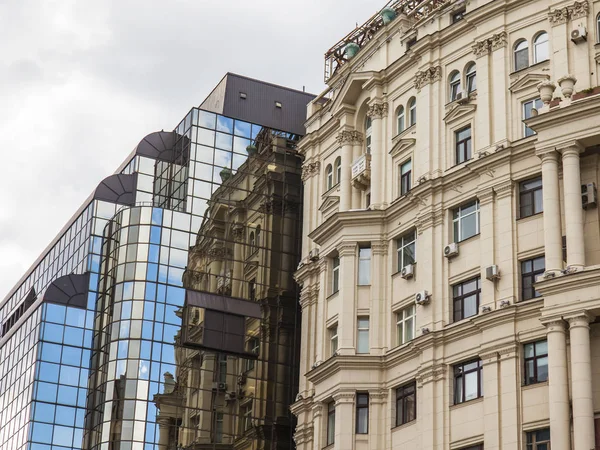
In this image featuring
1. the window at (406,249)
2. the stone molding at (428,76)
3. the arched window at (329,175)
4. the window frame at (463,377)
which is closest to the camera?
the window frame at (463,377)

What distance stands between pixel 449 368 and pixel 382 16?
59.8 ft

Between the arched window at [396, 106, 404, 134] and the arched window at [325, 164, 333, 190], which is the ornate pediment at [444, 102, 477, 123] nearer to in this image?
the arched window at [396, 106, 404, 134]

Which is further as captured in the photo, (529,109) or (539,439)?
(529,109)

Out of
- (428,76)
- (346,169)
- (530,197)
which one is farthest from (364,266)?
(530,197)

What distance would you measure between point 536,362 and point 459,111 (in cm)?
1121

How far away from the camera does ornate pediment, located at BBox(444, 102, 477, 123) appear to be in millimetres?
45634

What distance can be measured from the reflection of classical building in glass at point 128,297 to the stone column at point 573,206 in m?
24.7

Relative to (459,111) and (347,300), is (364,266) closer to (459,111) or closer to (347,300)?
(347,300)

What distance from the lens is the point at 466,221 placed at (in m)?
44.5

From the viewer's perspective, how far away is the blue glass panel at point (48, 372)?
219 ft

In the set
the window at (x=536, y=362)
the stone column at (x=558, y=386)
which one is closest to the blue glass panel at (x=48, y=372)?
the window at (x=536, y=362)

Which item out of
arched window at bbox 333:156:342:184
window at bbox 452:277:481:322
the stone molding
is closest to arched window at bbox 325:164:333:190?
arched window at bbox 333:156:342:184

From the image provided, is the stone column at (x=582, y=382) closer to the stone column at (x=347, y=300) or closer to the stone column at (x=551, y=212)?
the stone column at (x=551, y=212)

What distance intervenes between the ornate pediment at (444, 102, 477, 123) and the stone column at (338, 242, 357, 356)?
6.62 meters
